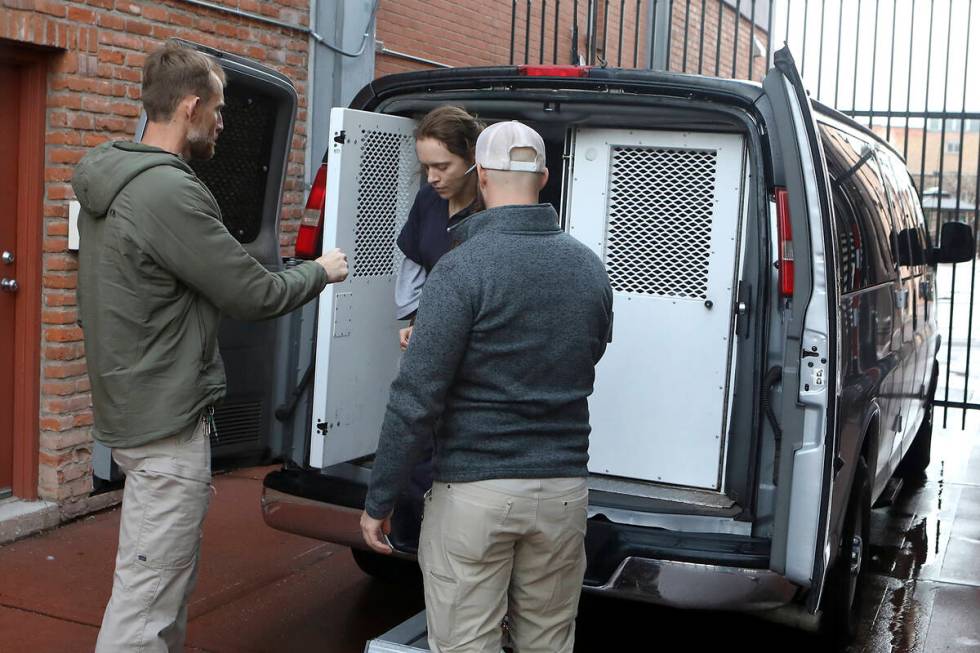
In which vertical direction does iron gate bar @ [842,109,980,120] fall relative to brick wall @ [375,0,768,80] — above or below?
below

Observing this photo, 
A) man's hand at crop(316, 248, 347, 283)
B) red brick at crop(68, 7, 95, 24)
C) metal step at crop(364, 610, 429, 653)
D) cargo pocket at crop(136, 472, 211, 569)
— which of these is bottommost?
metal step at crop(364, 610, 429, 653)

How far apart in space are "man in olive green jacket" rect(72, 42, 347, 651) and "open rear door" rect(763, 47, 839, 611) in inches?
58.8

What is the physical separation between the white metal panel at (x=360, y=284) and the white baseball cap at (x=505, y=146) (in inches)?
47.9

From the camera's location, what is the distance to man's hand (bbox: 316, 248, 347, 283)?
357 centimetres

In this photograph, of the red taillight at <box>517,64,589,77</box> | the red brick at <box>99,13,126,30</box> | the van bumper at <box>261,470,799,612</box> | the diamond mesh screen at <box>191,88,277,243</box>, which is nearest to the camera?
the van bumper at <box>261,470,799,612</box>

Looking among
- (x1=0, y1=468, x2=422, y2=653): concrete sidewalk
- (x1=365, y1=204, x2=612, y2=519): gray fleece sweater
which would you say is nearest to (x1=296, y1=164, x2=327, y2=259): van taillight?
(x1=0, y1=468, x2=422, y2=653): concrete sidewalk

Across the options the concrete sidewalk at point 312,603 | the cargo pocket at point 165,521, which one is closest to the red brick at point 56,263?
the concrete sidewalk at point 312,603

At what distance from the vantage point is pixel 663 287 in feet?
15.0

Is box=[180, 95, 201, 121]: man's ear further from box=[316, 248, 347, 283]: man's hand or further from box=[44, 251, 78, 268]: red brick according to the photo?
box=[44, 251, 78, 268]: red brick

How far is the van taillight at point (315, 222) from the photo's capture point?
452 centimetres

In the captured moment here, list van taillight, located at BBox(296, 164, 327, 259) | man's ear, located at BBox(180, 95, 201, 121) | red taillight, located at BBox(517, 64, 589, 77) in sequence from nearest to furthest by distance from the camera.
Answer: man's ear, located at BBox(180, 95, 201, 121), red taillight, located at BBox(517, 64, 589, 77), van taillight, located at BBox(296, 164, 327, 259)

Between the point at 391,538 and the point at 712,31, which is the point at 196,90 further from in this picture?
the point at 712,31

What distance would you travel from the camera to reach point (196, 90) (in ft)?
11.0

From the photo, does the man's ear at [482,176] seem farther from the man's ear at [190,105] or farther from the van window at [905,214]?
the van window at [905,214]
